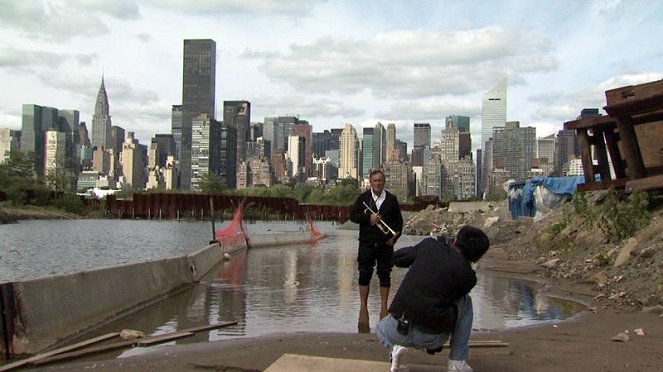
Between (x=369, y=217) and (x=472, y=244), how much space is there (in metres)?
3.06

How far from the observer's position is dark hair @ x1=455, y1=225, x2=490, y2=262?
5184 mm

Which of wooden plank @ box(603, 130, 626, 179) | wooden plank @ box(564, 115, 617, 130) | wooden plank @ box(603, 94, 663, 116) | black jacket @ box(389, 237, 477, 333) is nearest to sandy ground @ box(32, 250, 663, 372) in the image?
black jacket @ box(389, 237, 477, 333)

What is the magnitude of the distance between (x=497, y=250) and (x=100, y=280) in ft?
54.7

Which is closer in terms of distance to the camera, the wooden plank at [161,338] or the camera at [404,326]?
the camera at [404,326]

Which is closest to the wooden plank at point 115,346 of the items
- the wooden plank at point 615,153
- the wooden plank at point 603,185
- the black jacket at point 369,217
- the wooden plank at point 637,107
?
the black jacket at point 369,217

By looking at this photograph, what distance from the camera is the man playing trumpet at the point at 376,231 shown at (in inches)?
325

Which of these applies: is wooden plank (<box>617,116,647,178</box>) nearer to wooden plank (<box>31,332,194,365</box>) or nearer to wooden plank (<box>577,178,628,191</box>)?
wooden plank (<box>577,178,628,191</box>)

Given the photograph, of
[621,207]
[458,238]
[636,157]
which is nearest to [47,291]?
[458,238]

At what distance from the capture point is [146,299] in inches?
408

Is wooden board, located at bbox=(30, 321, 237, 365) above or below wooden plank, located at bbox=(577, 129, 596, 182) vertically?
below

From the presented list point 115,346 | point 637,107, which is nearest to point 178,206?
point 637,107

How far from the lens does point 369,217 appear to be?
8172mm

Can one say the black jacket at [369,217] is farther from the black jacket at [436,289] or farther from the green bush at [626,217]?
the green bush at [626,217]

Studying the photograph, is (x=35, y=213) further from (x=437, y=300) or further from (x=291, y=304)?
(x=437, y=300)
